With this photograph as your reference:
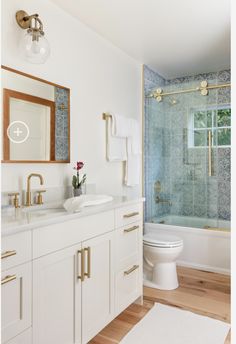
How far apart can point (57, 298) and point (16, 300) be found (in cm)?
26

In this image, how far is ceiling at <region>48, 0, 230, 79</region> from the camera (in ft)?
6.79

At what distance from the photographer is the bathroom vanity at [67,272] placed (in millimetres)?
1150

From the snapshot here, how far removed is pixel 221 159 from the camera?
10.6ft

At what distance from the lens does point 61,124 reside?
81.2 inches

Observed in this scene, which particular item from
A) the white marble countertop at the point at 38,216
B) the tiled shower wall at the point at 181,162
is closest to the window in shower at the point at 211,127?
the tiled shower wall at the point at 181,162

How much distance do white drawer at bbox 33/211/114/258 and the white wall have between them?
0.51 metres

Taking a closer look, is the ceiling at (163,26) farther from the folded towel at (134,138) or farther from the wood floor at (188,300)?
the wood floor at (188,300)

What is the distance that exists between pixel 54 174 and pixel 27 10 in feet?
3.62

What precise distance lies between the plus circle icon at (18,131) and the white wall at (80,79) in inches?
6.5

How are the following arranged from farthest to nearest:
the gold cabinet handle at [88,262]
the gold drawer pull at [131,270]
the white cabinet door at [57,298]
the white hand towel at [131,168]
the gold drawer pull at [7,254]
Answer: the white hand towel at [131,168] < the gold drawer pull at [131,270] < the gold cabinet handle at [88,262] < the white cabinet door at [57,298] < the gold drawer pull at [7,254]

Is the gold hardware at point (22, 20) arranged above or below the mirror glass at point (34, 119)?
above

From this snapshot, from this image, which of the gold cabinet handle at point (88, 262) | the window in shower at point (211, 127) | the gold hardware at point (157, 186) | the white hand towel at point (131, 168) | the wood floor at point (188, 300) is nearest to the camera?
the gold cabinet handle at point (88, 262)

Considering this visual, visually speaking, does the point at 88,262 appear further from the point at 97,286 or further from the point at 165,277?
the point at 165,277

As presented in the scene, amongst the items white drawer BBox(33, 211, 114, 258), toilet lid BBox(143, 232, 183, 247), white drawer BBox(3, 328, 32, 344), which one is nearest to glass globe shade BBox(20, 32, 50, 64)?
white drawer BBox(33, 211, 114, 258)
